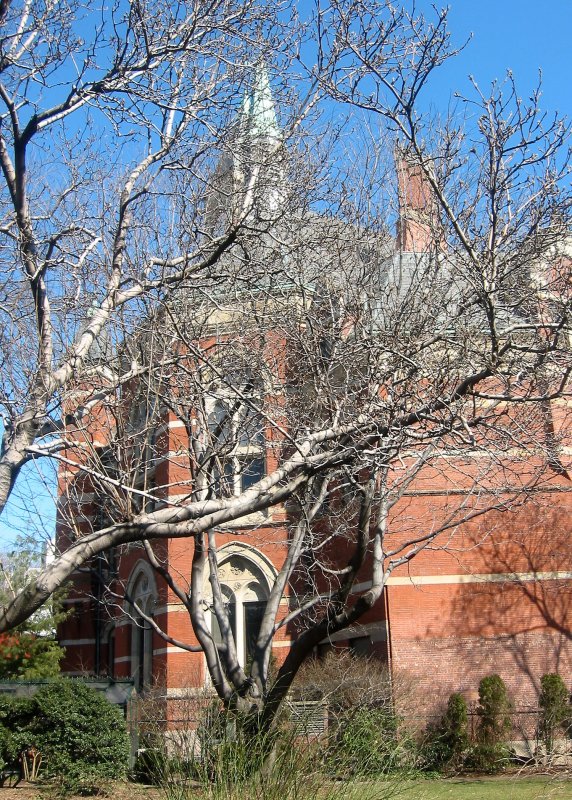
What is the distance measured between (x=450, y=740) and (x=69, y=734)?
7104mm

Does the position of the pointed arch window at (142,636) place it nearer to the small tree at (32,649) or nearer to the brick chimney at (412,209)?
the small tree at (32,649)

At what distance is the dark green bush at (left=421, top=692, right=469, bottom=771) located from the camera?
50.0 ft

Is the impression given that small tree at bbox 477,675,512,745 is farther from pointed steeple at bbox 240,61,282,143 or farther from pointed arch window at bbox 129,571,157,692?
pointed steeple at bbox 240,61,282,143

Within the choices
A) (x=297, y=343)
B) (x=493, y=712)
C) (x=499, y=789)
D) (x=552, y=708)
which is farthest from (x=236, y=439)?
(x=552, y=708)

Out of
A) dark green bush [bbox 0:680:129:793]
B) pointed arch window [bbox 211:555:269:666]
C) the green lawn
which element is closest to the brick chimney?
the green lawn

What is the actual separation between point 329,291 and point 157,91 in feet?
9.44

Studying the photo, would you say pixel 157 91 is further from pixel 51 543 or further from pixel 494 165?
pixel 51 543

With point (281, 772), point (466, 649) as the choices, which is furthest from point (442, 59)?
point (466, 649)

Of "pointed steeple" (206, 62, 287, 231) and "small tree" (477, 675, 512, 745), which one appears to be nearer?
"pointed steeple" (206, 62, 287, 231)

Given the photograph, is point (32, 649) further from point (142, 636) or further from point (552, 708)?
point (552, 708)

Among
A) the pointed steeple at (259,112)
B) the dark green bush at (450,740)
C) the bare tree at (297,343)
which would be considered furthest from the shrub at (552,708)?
the pointed steeple at (259,112)

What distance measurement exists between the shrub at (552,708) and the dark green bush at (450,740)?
1441mm

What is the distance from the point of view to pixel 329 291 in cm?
970

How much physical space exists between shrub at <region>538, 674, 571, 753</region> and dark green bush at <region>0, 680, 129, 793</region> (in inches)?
306
